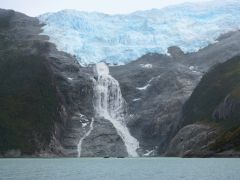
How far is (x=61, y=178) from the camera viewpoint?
300 ft

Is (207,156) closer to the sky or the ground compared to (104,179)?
closer to the ground

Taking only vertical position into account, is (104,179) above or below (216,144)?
above

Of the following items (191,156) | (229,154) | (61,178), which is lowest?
(191,156)

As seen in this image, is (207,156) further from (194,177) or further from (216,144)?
(194,177)

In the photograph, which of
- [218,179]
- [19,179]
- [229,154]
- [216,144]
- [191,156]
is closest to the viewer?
[218,179]

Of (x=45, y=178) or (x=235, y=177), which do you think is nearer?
(x=235, y=177)

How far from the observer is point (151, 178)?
88.9 m

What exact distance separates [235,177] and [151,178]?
1348 centimetres

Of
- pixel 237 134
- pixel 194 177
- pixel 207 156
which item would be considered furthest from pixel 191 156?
pixel 194 177

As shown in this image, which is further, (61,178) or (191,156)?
(191,156)

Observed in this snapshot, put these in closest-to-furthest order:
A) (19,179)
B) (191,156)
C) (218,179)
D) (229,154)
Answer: (218,179), (19,179), (229,154), (191,156)

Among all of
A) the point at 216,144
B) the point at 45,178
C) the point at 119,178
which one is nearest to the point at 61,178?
the point at 45,178

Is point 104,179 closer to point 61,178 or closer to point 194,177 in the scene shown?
point 61,178

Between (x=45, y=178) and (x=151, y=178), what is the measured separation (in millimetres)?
17551
